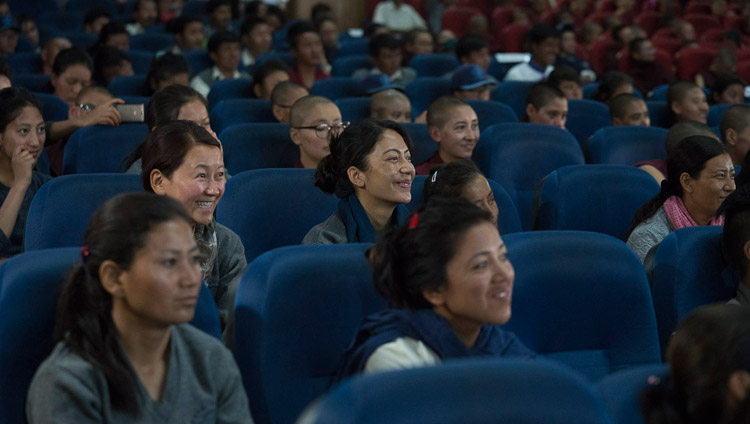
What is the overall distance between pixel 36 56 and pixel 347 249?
466cm

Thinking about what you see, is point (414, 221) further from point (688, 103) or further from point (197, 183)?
point (688, 103)

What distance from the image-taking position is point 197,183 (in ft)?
7.23

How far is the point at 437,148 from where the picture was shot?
3.76 m

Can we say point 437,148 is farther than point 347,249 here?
Yes

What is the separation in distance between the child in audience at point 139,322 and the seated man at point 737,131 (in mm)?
3063

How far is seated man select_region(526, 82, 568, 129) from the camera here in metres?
4.42

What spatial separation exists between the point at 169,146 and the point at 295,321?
71cm

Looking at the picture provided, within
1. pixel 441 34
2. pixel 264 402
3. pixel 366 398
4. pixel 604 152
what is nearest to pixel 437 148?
pixel 604 152

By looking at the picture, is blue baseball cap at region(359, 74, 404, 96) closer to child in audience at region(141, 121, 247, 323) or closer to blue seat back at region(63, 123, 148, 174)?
blue seat back at region(63, 123, 148, 174)

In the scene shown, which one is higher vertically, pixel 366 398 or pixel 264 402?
pixel 366 398

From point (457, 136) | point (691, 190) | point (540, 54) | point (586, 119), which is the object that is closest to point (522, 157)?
point (457, 136)

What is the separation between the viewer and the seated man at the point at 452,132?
3607 millimetres

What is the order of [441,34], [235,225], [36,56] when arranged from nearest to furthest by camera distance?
[235,225]
[36,56]
[441,34]

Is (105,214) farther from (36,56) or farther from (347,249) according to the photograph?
(36,56)
